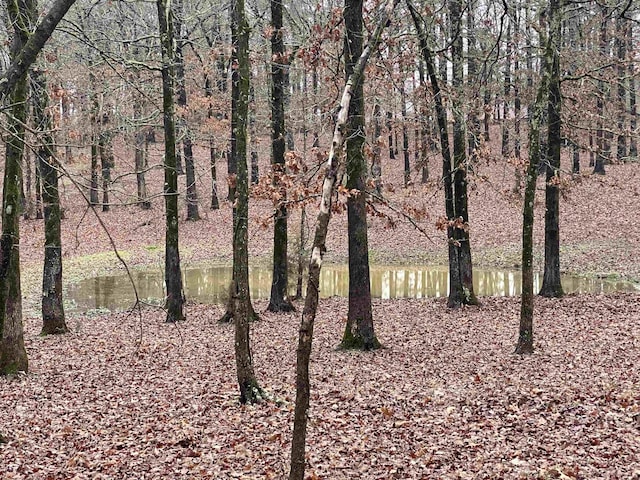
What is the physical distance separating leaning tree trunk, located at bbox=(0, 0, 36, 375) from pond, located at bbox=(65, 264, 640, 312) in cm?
789

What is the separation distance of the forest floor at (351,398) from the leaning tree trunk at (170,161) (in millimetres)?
1027

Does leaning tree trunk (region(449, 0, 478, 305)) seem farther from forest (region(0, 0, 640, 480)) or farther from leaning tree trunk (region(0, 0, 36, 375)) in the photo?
leaning tree trunk (region(0, 0, 36, 375))

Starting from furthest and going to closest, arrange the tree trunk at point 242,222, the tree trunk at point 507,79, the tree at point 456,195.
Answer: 1. the tree at point 456,195
2. the tree trunk at point 507,79
3. the tree trunk at point 242,222

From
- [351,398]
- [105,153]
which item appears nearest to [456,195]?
[351,398]

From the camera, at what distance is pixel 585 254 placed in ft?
74.3

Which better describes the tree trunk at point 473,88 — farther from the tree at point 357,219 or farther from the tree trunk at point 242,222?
the tree trunk at point 242,222

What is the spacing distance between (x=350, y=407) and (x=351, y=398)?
0.35 meters

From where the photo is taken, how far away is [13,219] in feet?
26.6

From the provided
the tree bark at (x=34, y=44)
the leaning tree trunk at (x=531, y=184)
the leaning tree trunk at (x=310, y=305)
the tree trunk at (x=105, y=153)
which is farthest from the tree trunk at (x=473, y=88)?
the tree bark at (x=34, y=44)

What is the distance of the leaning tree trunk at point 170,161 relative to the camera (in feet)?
45.8

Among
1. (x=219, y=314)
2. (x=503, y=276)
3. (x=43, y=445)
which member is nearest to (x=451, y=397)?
(x=43, y=445)

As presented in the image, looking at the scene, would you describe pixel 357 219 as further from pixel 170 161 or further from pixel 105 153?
pixel 105 153

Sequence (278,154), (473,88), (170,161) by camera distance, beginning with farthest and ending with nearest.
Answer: (278,154) < (170,161) < (473,88)

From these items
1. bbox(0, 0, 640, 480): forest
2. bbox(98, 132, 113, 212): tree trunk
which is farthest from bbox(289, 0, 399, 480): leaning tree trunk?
bbox(98, 132, 113, 212): tree trunk
